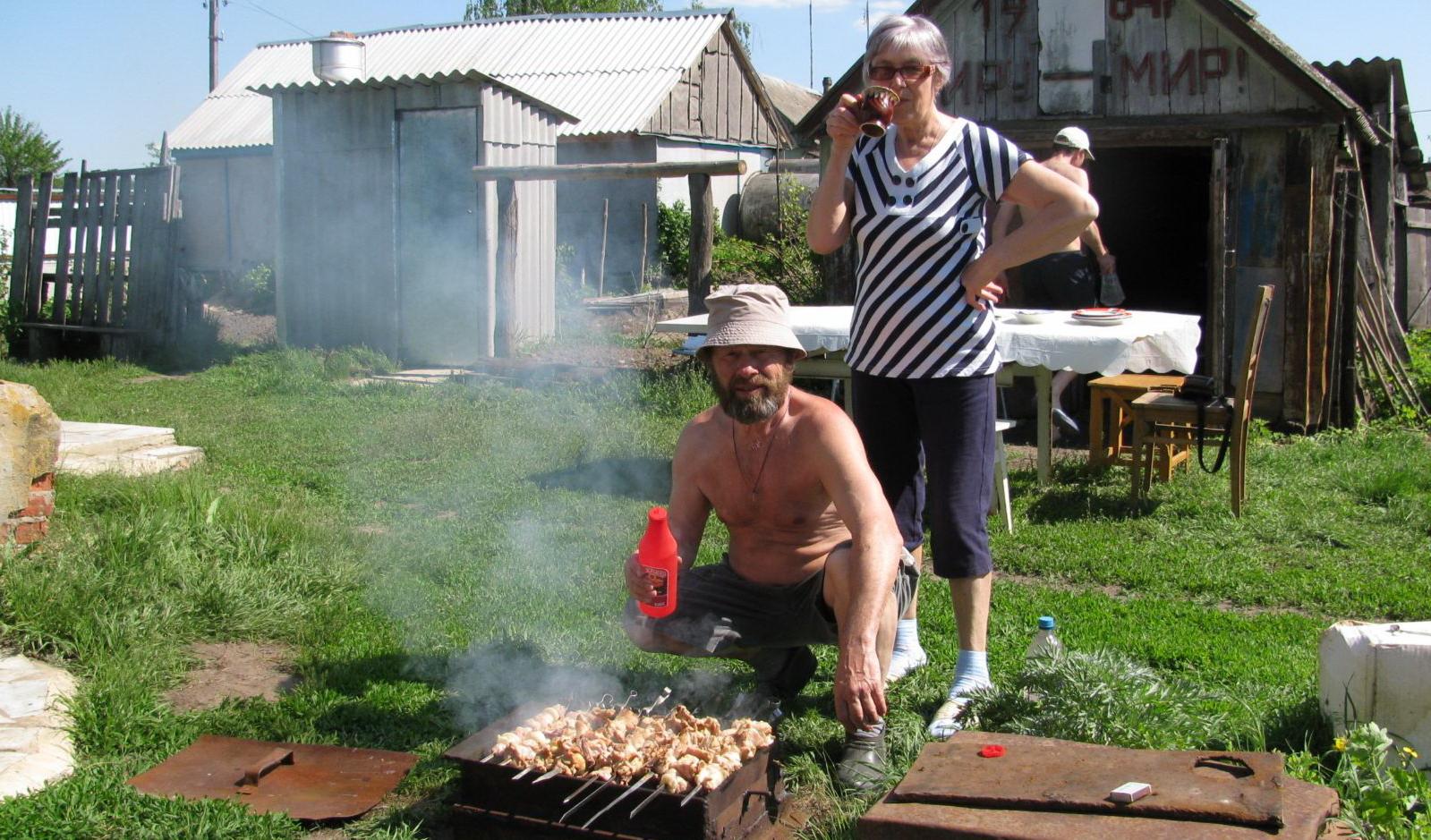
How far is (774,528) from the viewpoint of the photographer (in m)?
3.57

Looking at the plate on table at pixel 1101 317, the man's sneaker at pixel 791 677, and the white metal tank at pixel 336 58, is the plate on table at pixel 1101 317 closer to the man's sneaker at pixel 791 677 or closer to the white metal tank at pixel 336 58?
the man's sneaker at pixel 791 677

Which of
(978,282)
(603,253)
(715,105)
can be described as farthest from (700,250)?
(715,105)

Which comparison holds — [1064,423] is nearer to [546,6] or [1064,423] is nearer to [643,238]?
[643,238]

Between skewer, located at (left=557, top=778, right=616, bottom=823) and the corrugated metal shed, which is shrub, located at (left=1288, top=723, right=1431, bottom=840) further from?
the corrugated metal shed

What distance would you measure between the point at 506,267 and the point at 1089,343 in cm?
632

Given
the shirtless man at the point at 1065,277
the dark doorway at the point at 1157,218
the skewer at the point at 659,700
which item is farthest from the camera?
the dark doorway at the point at 1157,218

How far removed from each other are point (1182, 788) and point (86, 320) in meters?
13.2

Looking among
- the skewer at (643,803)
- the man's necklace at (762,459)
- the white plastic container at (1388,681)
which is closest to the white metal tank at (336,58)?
the man's necklace at (762,459)

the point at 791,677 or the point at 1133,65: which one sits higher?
the point at 1133,65

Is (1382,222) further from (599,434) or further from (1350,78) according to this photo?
(599,434)

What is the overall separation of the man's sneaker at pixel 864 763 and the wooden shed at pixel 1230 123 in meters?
6.41

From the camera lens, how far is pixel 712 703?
3.54 m

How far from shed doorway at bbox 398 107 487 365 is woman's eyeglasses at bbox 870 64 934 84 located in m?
8.34

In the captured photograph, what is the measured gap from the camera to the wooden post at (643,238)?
64.6 feet
